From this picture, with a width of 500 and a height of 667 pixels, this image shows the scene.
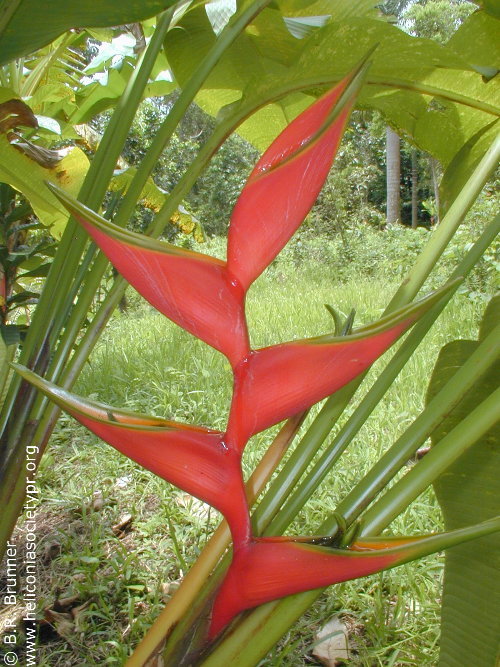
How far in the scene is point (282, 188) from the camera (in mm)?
234

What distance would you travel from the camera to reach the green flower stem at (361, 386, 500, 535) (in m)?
0.31

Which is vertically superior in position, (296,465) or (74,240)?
(74,240)

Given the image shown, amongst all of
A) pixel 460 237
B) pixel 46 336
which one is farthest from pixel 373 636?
pixel 460 237

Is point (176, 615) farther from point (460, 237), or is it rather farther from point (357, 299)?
point (460, 237)

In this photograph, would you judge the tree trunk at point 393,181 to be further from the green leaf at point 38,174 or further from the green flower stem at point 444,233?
the green flower stem at point 444,233

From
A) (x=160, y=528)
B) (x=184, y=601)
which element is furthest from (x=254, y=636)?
(x=160, y=528)

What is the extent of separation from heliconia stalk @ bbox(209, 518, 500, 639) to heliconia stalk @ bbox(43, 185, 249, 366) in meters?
0.11

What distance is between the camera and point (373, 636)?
2.28 feet

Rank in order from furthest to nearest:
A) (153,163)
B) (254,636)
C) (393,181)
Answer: (393,181), (153,163), (254,636)

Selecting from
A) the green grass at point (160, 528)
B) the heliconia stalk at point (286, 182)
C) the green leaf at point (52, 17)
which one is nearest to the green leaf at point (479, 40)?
the green leaf at point (52, 17)

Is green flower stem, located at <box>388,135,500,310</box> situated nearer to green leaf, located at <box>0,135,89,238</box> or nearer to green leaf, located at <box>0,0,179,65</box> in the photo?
green leaf, located at <box>0,0,179,65</box>

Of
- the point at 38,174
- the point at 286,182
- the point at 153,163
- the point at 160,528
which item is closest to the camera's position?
the point at 286,182

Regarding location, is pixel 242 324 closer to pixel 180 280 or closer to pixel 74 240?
pixel 180 280

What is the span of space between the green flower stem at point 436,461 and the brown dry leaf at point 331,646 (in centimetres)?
41
